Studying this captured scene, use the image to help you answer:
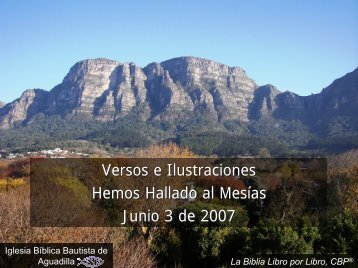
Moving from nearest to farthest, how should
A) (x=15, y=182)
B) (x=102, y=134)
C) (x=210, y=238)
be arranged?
(x=210, y=238) → (x=15, y=182) → (x=102, y=134)

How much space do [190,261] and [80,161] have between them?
29167 mm

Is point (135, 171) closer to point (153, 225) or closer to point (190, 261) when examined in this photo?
point (153, 225)

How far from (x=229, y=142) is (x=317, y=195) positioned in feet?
394

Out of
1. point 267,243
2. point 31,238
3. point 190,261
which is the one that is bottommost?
point 190,261

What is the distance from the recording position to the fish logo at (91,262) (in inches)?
401

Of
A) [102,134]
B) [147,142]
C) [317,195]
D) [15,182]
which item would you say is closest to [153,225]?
[317,195]

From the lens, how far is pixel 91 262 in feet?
34.2

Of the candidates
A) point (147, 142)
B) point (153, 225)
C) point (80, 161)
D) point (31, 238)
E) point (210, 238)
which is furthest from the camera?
point (147, 142)

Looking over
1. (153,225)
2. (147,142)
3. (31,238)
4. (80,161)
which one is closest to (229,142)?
(147,142)

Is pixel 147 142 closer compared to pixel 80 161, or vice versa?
pixel 80 161

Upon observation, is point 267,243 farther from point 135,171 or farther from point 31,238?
point 135,171

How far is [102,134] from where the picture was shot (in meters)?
194

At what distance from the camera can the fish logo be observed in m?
10.2

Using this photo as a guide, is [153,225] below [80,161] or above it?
below
